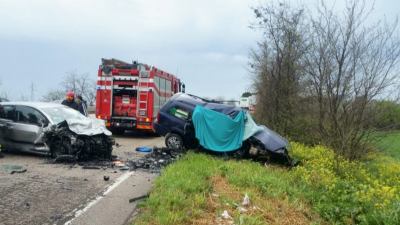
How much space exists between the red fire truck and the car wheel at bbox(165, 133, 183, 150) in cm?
555

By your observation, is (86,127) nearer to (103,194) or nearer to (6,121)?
(6,121)

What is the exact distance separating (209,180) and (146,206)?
2.27 metres

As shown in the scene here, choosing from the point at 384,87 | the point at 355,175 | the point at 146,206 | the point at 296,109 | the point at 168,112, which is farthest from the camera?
the point at 296,109

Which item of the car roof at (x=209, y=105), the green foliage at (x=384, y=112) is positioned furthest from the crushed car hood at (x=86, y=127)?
the green foliage at (x=384, y=112)

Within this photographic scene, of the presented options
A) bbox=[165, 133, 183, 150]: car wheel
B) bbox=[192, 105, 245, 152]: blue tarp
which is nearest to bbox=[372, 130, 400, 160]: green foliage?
bbox=[192, 105, 245, 152]: blue tarp

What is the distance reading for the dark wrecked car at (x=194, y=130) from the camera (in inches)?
519

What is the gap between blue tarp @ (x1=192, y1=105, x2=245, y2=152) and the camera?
1393cm

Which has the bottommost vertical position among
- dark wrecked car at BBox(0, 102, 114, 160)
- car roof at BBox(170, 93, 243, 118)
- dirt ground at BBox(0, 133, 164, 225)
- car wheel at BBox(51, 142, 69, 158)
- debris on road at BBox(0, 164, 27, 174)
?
dirt ground at BBox(0, 133, 164, 225)

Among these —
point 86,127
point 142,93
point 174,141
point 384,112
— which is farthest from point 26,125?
point 384,112

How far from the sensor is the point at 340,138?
582 inches

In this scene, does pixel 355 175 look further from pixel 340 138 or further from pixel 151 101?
pixel 151 101

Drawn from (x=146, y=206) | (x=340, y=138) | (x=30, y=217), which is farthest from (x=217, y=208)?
(x=340, y=138)

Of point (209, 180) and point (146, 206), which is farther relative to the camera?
point (209, 180)

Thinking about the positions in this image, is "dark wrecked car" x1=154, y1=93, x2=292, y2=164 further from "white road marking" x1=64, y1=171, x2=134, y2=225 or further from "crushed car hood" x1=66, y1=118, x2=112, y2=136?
"white road marking" x1=64, y1=171, x2=134, y2=225
